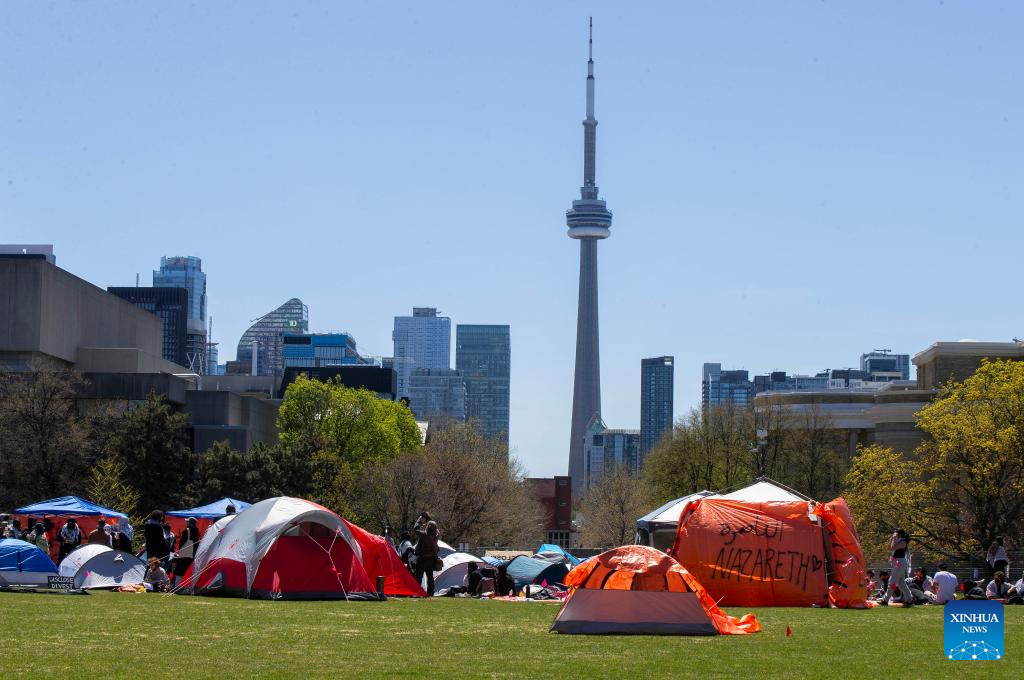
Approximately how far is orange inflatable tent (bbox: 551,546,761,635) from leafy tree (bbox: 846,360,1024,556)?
35.8 meters

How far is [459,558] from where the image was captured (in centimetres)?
4075

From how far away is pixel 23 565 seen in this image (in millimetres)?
31531

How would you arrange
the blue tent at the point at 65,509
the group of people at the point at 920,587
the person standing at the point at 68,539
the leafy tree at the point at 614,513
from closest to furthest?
the group of people at the point at 920,587, the person standing at the point at 68,539, the blue tent at the point at 65,509, the leafy tree at the point at 614,513

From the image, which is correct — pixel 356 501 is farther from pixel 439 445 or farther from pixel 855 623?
pixel 855 623

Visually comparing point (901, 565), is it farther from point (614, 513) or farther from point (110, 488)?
point (614, 513)

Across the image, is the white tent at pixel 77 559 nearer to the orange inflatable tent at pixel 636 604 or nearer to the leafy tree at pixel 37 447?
the orange inflatable tent at pixel 636 604

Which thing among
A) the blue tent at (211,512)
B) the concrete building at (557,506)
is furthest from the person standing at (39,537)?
the concrete building at (557,506)

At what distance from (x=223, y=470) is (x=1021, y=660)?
67986 mm

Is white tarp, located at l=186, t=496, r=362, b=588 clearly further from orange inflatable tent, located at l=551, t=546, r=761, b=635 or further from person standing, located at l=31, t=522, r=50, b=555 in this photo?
orange inflatable tent, located at l=551, t=546, r=761, b=635

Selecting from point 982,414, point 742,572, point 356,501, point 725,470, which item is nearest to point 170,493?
point 356,501

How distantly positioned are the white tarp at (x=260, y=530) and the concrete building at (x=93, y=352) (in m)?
54.1

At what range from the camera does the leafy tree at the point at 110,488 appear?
72387 mm

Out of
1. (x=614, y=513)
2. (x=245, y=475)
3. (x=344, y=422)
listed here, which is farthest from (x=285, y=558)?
(x=614, y=513)

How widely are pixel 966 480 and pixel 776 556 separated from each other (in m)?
30.7
